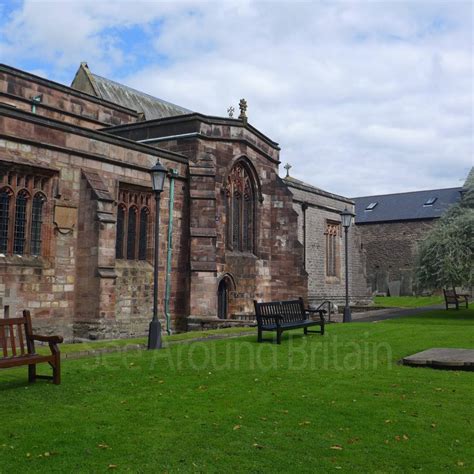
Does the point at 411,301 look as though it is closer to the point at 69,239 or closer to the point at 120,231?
the point at 120,231

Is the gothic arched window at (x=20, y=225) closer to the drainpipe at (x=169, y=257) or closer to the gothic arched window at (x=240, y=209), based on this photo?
the drainpipe at (x=169, y=257)

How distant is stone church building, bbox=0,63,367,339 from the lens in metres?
14.7

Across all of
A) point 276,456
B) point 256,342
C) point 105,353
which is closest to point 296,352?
point 256,342

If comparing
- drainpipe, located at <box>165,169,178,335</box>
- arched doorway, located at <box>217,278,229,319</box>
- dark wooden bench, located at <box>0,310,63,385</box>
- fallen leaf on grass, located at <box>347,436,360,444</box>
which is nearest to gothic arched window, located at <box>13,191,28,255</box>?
drainpipe, located at <box>165,169,178,335</box>

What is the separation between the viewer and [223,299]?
68.7 feet

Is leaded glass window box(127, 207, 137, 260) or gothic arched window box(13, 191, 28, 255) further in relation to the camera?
leaded glass window box(127, 207, 137, 260)

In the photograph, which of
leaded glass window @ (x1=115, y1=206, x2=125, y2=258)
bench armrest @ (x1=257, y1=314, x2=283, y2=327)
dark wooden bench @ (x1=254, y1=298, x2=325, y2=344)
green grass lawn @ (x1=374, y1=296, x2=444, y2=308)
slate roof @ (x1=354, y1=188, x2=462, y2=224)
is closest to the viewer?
bench armrest @ (x1=257, y1=314, x2=283, y2=327)

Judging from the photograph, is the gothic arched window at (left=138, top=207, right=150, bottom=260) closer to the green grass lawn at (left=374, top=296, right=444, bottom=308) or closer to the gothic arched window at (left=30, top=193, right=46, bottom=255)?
the gothic arched window at (left=30, top=193, right=46, bottom=255)

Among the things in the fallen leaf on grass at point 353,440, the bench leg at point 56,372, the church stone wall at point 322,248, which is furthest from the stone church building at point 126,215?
the fallen leaf on grass at point 353,440

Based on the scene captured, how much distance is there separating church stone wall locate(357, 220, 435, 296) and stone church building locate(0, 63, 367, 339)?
89.4ft

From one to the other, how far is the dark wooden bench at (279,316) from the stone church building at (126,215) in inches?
138

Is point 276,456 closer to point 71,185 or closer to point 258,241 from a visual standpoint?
point 71,185

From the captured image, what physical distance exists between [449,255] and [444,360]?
13364 millimetres

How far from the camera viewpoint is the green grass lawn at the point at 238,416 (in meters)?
4.99
